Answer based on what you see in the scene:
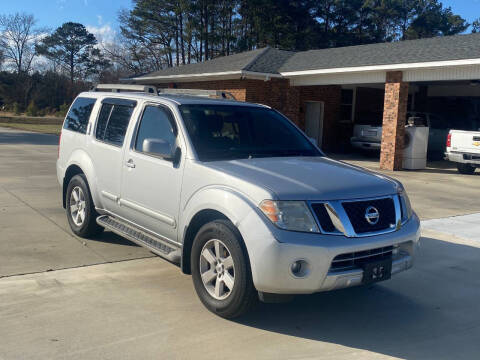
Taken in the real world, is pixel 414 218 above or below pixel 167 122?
below

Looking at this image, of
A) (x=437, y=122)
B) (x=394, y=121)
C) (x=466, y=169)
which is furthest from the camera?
(x=437, y=122)

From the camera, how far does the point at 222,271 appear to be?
14.4 ft

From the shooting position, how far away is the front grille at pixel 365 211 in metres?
4.21

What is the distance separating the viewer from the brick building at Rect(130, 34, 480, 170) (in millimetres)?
16000

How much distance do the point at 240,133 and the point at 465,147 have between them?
481 inches

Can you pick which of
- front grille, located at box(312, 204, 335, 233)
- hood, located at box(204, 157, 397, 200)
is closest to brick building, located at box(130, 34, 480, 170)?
hood, located at box(204, 157, 397, 200)

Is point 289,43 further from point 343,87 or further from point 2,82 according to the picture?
point 2,82

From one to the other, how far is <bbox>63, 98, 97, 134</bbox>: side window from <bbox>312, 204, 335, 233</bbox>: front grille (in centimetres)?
384

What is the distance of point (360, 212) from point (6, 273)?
365cm

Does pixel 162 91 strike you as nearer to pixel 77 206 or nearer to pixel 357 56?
pixel 77 206

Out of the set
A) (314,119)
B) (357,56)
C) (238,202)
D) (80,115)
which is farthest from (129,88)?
(314,119)

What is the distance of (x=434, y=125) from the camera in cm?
2172

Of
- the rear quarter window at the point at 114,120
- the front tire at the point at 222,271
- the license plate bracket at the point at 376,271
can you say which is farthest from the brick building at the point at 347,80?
the front tire at the point at 222,271

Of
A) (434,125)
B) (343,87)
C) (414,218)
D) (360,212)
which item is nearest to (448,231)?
(414,218)
